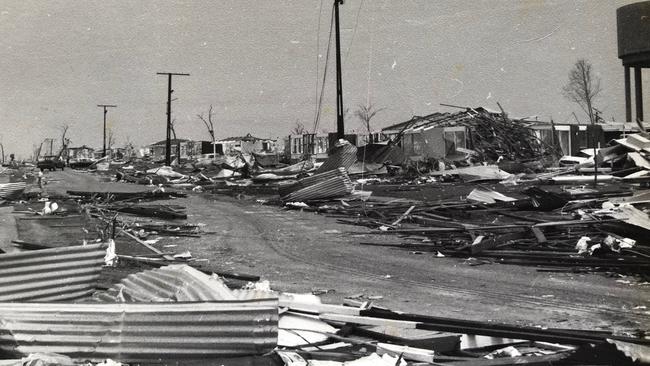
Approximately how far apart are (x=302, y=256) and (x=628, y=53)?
100 feet

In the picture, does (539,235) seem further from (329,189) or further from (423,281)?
(329,189)

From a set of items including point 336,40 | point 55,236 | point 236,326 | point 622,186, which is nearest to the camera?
point 236,326

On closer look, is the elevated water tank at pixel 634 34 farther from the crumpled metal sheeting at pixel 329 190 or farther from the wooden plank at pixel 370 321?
the wooden plank at pixel 370 321

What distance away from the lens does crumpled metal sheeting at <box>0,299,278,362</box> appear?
3658 millimetres

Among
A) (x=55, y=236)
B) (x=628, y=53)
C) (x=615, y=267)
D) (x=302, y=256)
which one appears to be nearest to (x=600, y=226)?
(x=615, y=267)

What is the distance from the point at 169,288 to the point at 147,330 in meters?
1.16

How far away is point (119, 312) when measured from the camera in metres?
3.76

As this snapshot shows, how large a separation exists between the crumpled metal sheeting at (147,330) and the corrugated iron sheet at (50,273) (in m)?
0.81

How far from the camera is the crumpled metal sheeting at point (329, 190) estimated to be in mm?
17281

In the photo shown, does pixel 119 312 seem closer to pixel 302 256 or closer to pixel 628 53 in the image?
pixel 302 256

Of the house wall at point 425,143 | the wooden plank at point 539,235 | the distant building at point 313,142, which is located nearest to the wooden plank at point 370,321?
the wooden plank at point 539,235

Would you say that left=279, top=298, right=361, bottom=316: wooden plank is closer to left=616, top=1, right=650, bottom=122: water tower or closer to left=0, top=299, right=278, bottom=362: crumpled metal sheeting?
left=0, top=299, right=278, bottom=362: crumpled metal sheeting

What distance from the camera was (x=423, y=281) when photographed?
698 centimetres

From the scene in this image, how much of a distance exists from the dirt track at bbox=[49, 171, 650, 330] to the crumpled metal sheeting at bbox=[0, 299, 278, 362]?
88.3 inches
